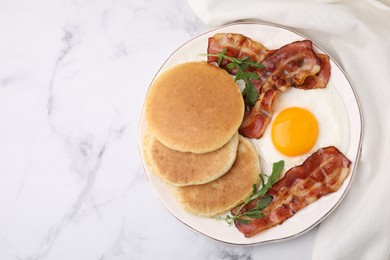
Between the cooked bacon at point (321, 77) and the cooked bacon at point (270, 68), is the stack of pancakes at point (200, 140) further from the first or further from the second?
the cooked bacon at point (321, 77)

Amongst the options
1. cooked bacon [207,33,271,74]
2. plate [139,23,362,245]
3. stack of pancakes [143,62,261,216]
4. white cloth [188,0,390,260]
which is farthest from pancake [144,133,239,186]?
white cloth [188,0,390,260]

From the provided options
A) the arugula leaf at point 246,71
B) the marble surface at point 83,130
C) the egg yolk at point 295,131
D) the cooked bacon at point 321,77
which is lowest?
the marble surface at point 83,130

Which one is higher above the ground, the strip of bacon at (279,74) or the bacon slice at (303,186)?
the strip of bacon at (279,74)

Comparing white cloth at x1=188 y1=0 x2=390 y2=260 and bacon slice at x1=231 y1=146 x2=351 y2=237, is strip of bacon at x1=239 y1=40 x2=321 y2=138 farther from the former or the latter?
bacon slice at x1=231 y1=146 x2=351 y2=237

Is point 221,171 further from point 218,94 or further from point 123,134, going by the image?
point 123,134

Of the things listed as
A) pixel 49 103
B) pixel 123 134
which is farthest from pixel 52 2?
pixel 123 134

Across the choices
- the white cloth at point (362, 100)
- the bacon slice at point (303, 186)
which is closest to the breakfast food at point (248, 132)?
the bacon slice at point (303, 186)

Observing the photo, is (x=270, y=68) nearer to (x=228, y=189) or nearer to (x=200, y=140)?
(x=200, y=140)
